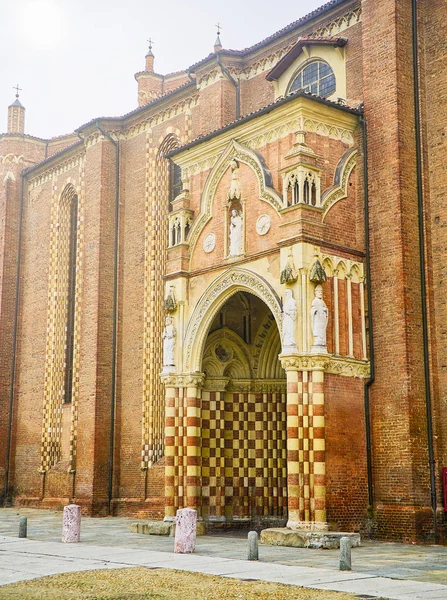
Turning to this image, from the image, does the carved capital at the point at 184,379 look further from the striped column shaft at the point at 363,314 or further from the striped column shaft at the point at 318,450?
the striped column shaft at the point at 363,314

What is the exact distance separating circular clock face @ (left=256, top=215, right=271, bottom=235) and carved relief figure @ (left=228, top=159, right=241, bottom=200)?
109 cm

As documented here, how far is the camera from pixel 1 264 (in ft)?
107

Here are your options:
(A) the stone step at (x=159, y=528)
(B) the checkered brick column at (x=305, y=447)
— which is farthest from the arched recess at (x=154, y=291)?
(B) the checkered brick column at (x=305, y=447)

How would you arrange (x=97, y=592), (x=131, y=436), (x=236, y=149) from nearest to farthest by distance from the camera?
(x=97, y=592), (x=236, y=149), (x=131, y=436)

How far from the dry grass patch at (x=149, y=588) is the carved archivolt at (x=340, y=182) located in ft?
30.7

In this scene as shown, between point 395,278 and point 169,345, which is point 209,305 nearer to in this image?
point 169,345

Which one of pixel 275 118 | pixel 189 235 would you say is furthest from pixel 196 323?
pixel 275 118

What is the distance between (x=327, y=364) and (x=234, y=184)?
5346mm

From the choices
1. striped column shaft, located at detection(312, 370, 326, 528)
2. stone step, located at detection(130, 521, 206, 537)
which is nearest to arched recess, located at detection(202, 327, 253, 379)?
stone step, located at detection(130, 521, 206, 537)

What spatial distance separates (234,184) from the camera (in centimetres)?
2050

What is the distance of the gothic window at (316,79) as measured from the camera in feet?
71.4

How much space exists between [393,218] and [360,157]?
1.86m

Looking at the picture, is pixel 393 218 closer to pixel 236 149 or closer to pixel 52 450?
pixel 236 149

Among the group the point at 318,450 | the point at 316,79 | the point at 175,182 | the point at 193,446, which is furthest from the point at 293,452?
the point at 175,182
